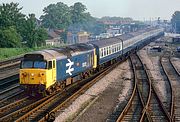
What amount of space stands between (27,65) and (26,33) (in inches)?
2165

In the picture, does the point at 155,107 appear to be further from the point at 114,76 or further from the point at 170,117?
the point at 114,76

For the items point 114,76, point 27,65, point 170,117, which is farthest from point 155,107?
point 114,76

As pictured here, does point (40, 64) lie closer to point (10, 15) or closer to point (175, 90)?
point (175, 90)

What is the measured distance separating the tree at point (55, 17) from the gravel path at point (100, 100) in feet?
308

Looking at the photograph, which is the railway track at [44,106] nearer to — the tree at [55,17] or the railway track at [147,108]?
the railway track at [147,108]

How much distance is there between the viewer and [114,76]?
33.8 m

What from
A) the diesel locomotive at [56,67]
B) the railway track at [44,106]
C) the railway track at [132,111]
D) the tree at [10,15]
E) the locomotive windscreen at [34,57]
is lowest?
the railway track at [132,111]

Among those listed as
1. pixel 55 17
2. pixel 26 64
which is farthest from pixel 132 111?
pixel 55 17

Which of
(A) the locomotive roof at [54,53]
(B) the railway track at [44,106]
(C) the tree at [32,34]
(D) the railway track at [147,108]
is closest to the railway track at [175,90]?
(D) the railway track at [147,108]

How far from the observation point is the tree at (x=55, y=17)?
4968 inches

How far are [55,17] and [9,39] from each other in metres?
63.7

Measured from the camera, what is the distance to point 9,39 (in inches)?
2680

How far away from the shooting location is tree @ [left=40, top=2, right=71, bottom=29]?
126 meters

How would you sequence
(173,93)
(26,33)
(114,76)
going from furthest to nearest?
(26,33) < (114,76) < (173,93)
